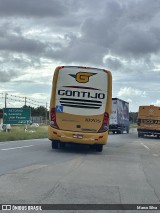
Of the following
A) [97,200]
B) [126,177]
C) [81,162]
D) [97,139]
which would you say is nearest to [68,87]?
[97,139]

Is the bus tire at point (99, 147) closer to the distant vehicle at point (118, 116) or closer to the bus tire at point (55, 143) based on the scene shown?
the bus tire at point (55, 143)

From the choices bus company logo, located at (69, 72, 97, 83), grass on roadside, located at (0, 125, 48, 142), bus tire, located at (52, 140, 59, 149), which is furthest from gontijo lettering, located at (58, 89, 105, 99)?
grass on roadside, located at (0, 125, 48, 142)

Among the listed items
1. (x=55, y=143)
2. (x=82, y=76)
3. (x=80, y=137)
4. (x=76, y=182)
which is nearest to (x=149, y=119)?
(x=55, y=143)

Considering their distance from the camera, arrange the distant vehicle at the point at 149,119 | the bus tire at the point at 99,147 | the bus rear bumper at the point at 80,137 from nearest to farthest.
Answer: the bus rear bumper at the point at 80,137
the bus tire at the point at 99,147
the distant vehicle at the point at 149,119

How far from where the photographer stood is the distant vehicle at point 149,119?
4944 cm

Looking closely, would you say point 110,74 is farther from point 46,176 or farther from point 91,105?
point 46,176

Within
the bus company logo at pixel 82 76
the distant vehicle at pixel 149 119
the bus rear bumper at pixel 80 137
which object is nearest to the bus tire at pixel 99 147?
the bus rear bumper at pixel 80 137

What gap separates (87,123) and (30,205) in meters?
12.4

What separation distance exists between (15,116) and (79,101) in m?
26.2

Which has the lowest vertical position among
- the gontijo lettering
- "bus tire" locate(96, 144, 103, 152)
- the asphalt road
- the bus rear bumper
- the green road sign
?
the asphalt road

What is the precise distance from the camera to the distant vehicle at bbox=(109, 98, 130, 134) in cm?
5553

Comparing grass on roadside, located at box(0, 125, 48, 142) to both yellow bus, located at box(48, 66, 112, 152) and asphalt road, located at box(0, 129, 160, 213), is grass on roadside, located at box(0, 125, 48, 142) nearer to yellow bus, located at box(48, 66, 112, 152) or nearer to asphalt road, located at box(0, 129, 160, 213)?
yellow bus, located at box(48, 66, 112, 152)

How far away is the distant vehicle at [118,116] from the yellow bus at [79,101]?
33998 mm

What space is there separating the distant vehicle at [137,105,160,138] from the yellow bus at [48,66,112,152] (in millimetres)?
29063
